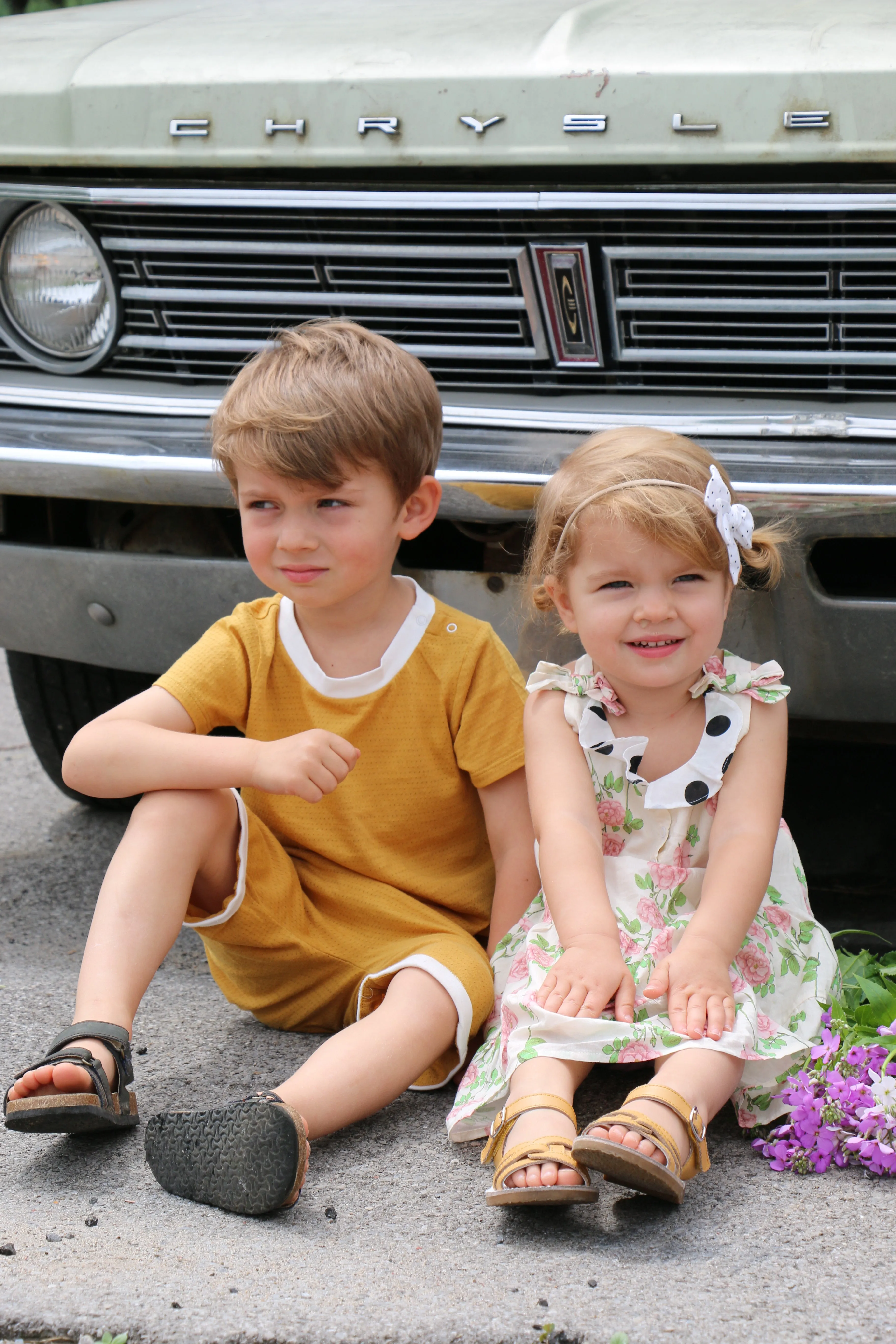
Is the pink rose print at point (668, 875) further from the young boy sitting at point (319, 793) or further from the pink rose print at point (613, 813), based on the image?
the young boy sitting at point (319, 793)

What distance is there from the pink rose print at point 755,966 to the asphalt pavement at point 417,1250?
0.67 feet

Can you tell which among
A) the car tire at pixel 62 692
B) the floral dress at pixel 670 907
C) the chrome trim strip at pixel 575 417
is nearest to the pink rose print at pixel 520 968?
the floral dress at pixel 670 907

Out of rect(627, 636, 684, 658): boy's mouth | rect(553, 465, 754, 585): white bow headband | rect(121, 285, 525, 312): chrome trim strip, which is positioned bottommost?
rect(627, 636, 684, 658): boy's mouth

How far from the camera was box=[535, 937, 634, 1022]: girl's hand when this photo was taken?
1873 millimetres

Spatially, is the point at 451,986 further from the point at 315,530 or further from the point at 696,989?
the point at 315,530

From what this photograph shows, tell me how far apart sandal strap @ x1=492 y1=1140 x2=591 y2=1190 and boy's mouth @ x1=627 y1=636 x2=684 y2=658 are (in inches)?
26.0

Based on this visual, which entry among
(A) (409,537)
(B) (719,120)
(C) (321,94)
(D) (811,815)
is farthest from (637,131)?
(D) (811,815)

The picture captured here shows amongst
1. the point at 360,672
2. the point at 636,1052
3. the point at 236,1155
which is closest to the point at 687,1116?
the point at 636,1052

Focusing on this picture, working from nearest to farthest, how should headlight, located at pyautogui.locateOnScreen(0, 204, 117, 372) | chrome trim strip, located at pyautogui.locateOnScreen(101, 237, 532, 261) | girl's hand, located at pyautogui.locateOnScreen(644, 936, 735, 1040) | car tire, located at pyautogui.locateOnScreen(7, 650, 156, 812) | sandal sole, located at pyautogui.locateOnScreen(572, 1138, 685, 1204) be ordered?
sandal sole, located at pyautogui.locateOnScreen(572, 1138, 685, 1204), girl's hand, located at pyautogui.locateOnScreen(644, 936, 735, 1040), chrome trim strip, located at pyautogui.locateOnScreen(101, 237, 532, 261), headlight, located at pyautogui.locateOnScreen(0, 204, 117, 372), car tire, located at pyautogui.locateOnScreen(7, 650, 156, 812)

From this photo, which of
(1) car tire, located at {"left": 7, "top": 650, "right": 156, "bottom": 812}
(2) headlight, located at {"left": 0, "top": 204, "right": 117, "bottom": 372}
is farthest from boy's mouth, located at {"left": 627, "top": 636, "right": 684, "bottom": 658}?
(1) car tire, located at {"left": 7, "top": 650, "right": 156, "bottom": 812}

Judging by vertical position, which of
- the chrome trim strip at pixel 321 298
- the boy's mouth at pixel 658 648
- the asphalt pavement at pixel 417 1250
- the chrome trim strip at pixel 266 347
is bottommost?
the asphalt pavement at pixel 417 1250

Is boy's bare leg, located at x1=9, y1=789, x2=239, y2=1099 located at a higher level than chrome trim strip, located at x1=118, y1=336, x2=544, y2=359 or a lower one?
lower

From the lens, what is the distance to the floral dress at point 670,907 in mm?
1978

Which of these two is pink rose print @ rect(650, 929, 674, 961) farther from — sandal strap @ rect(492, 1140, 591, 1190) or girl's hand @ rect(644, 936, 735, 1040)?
sandal strap @ rect(492, 1140, 591, 1190)
